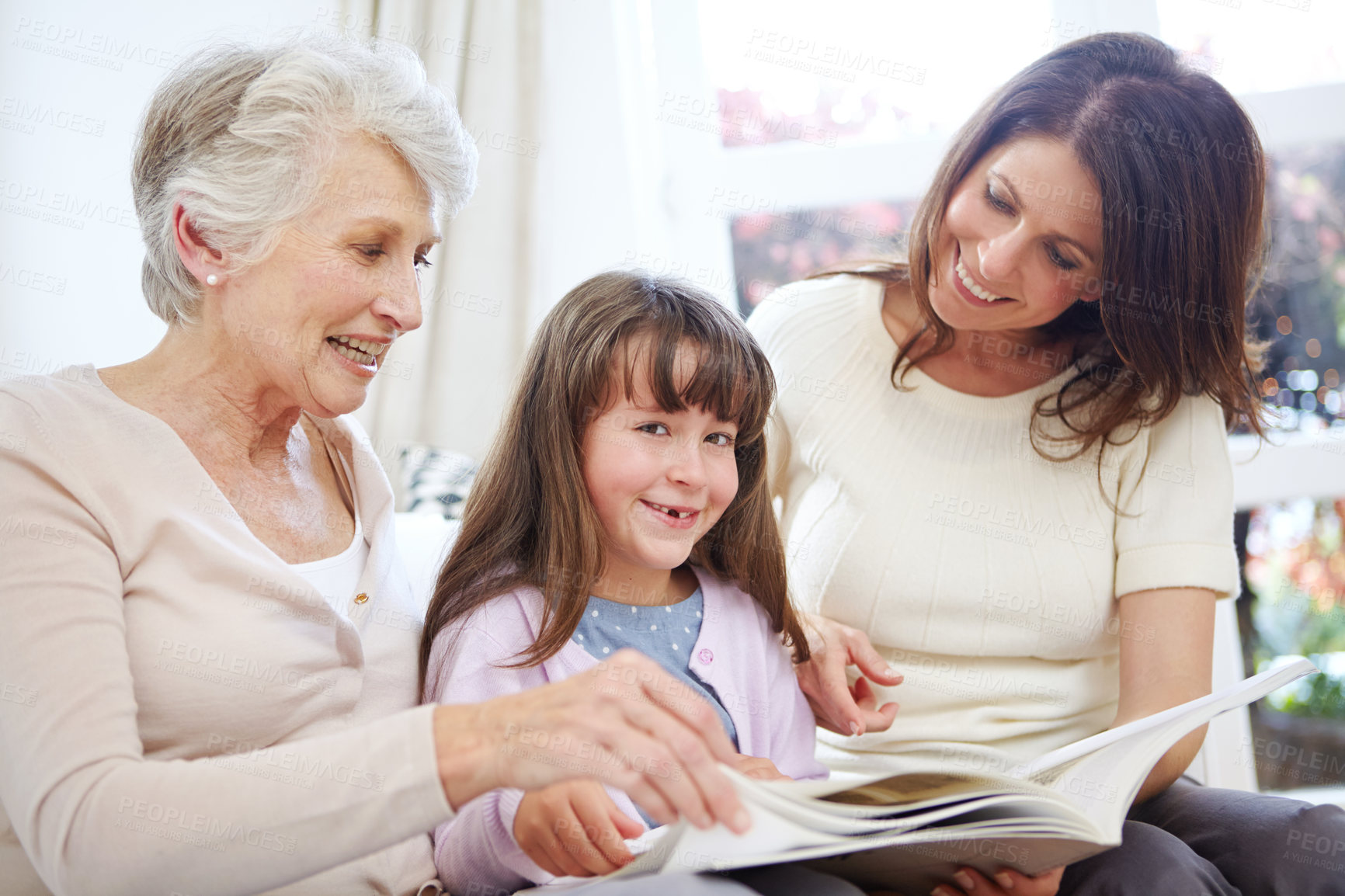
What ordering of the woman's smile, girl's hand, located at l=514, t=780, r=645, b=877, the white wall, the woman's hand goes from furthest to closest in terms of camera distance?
the white wall < the woman's smile < the woman's hand < girl's hand, located at l=514, t=780, r=645, b=877

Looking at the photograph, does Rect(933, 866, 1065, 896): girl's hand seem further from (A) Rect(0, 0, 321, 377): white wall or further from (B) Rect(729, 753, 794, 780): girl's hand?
(A) Rect(0, 0, 321, 377): white wall

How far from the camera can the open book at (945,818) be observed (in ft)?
2.46

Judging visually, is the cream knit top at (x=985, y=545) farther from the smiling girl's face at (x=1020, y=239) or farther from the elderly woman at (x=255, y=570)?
the elderly woman at (x=255, y=570)

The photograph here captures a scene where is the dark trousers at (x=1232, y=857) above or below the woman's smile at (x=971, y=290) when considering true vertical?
below

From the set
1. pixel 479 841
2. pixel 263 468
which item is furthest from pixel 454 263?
pixel 479 841

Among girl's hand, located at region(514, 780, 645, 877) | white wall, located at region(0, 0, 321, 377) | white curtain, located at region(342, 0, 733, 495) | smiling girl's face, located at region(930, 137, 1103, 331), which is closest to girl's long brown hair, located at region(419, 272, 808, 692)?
girl's hand, located at region(514, 780, 645, 877)

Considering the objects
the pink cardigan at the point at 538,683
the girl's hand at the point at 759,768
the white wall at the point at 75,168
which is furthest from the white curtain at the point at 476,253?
the girl's hand at the point at 759,768

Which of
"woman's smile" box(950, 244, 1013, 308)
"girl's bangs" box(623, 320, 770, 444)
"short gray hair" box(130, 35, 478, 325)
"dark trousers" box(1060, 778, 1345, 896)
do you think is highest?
"short gray hair" box(130, 35, 478, 325)

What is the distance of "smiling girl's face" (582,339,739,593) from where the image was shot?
1.23m

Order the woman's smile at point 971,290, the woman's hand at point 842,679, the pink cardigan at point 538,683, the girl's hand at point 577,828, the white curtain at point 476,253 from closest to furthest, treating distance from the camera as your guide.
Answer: the girl's hand at point 577,828 < the pink cardigan at point 538,683 < the woman's hand at point 842,679 < the woman's smile at point 971,290 < the white curtain at point 476,253

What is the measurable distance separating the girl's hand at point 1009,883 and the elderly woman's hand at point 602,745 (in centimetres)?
44

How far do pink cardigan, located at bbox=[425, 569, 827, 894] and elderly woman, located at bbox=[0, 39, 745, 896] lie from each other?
0.06 metres

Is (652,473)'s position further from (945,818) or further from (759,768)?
(945,818)

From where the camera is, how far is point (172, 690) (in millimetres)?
952
